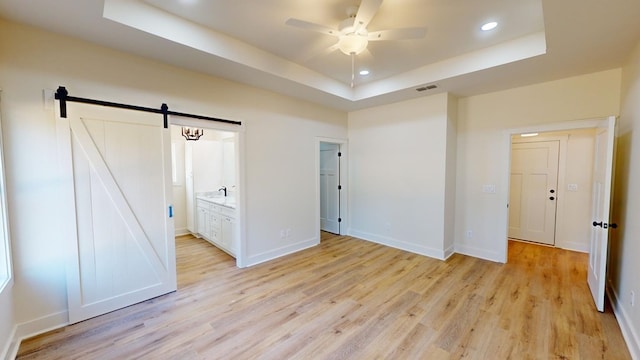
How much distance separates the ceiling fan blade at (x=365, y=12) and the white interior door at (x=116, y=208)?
2352 mm

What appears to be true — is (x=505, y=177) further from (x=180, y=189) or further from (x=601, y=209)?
(x=180, y=189)

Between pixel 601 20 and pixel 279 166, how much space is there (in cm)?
377

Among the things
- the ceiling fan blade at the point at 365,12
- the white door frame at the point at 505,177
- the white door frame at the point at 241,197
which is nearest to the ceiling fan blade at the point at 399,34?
the ceiling fan blade at the point at 365,12

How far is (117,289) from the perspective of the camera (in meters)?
2.64

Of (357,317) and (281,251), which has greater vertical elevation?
(281,251)

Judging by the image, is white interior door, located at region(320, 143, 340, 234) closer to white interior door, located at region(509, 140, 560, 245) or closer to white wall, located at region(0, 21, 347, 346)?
white wall, located at region(0, 21, 347, 346)

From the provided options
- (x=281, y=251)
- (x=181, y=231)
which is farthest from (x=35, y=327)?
(x=181, y=231)

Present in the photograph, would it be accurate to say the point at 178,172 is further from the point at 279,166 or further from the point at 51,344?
the point at 51,344

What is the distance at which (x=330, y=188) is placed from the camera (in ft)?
18.8

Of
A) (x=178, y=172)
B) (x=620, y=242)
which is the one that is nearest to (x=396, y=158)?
(x=620, y=242)

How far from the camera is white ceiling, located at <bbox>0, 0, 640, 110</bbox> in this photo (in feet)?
6.79

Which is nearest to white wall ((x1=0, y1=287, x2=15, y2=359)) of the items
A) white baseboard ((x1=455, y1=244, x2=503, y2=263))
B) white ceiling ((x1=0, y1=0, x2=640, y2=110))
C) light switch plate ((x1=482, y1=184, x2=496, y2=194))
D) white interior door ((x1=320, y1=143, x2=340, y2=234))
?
white ceiling ((x1=0, y1=0, x2=640, y2=110))

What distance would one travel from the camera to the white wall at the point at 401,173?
13.5 feet

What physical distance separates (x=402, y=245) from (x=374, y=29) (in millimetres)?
3503
